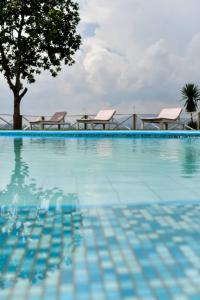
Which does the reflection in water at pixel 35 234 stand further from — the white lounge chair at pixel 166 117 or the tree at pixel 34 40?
the tree at pixel 34 40

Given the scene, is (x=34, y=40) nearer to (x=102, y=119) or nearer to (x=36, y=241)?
(x=102, y=119)

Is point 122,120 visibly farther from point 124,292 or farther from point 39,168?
point 124,292

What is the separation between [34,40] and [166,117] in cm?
610

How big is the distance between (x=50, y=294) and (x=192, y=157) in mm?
5892

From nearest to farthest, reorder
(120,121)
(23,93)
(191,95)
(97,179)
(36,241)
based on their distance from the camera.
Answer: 1. (36,241)
2. (97,179)
3. (120,121)
4. (23,93)
5. (191,95)

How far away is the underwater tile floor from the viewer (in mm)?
1844

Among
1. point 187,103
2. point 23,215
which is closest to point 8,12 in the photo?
point 187,103

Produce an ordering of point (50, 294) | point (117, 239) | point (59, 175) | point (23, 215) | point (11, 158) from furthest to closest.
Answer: point (11, 158) < point (59, 175) < point (23, 215) < point (117, 239) < point (50, 294)

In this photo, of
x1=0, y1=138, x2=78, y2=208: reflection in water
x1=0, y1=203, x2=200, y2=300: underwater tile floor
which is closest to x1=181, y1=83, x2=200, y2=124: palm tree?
x1=0, y1=138, x2=78, y2=208: reflection in water

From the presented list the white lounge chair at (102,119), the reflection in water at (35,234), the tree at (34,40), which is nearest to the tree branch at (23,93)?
the tree at (34,40)

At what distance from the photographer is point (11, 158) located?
23.9 feet

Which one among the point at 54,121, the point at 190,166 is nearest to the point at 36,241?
the point at 190,166

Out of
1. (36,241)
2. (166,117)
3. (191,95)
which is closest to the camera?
(36,241)

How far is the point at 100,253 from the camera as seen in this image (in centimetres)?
229
